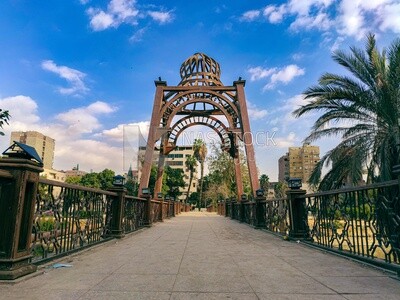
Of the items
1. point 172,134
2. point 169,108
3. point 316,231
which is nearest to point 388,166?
point 316,231

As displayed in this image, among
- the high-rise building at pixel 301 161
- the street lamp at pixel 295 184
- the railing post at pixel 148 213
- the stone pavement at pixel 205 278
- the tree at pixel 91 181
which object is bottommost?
the stone pavement at pixel 205 278

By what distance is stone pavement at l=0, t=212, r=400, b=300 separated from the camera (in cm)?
283

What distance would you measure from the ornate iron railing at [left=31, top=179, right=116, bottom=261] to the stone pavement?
32cm

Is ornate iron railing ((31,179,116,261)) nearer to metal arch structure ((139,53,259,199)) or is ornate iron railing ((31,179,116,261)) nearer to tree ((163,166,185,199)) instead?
metal arch structure ((139,53,259,199))

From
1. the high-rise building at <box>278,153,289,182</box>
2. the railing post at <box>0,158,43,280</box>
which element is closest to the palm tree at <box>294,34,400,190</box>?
the railing post at <box>0,158,43,280</box>

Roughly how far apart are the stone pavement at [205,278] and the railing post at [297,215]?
2.16m

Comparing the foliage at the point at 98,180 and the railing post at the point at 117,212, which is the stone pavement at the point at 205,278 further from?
the foliage at the point at 98,180

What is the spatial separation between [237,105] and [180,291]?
18.4 m

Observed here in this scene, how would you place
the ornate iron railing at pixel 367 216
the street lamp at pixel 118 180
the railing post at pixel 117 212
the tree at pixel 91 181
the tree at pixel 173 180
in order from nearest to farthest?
the ornate iron railing at pixel 367 216 → the railing post at pixel 117 212 → the street lamp at pixel 118 180 → the tree at pixel 91 181 → the tree at pixel 173 180

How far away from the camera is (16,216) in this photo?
10.7 feet

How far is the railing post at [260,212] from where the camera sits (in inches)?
447

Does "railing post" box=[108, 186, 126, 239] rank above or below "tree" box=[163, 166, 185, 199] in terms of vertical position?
below

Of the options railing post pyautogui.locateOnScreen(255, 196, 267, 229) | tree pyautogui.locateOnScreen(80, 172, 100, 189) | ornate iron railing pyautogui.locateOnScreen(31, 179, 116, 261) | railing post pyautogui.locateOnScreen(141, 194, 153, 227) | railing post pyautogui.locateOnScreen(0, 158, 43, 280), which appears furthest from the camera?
tree pyautogui.locateOnScreen(80, 172, 100, 189)

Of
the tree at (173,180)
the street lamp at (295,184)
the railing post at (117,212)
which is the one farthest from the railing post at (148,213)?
the tree at (173,180)
